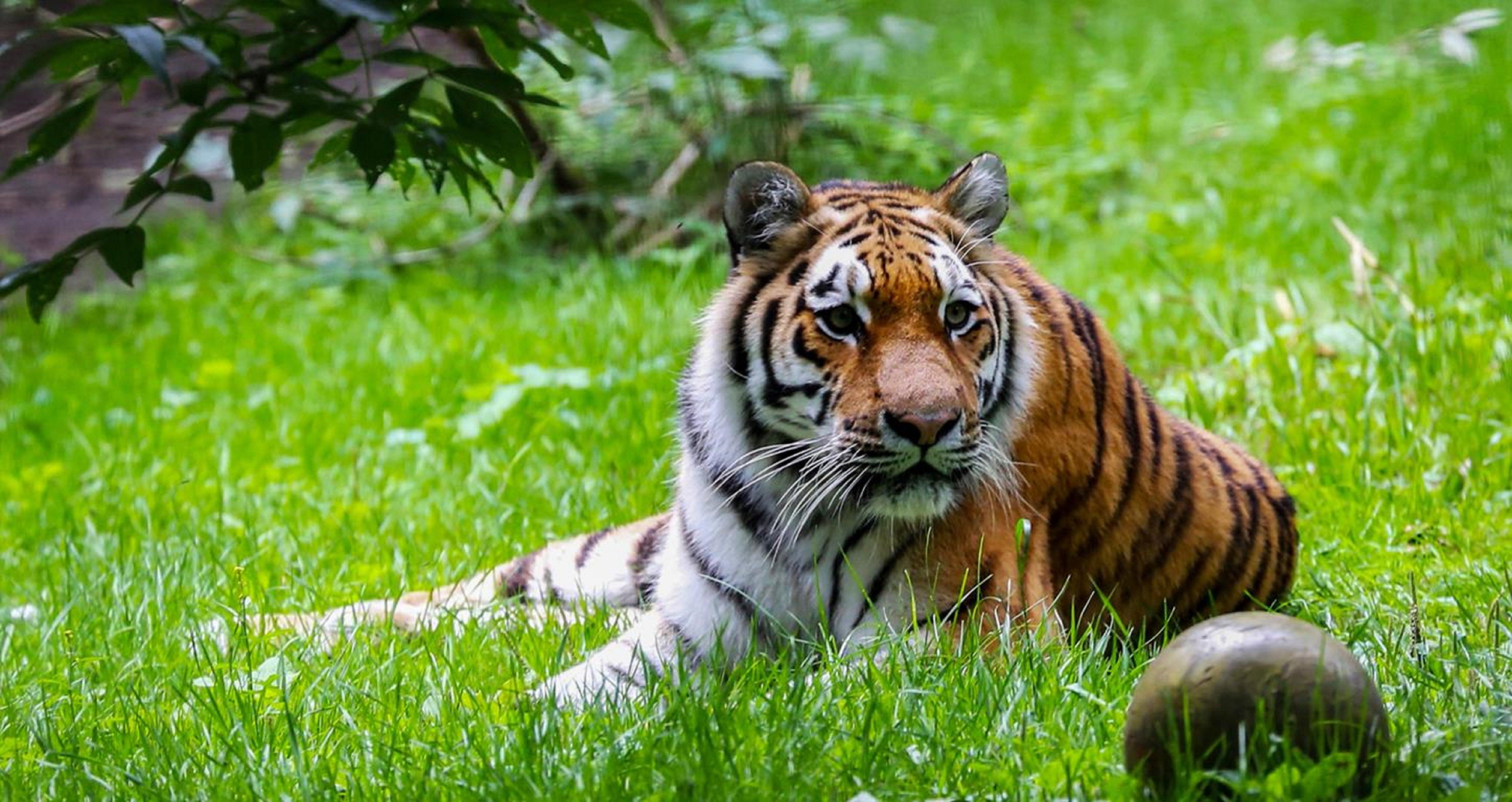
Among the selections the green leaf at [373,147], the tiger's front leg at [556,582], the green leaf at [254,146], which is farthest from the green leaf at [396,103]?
the tiger's front leg at [556,582]

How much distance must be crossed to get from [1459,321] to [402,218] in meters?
5.48

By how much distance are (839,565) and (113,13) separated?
174cm

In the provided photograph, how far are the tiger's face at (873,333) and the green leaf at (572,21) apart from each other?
68cm

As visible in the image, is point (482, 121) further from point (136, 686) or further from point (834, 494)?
point (136, 686)

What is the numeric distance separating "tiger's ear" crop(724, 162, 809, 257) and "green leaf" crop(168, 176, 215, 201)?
3.53ft

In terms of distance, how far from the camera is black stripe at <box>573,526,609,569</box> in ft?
14.0

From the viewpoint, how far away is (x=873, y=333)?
3.09 metres

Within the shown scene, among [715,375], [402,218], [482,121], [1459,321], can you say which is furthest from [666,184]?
[482,121]

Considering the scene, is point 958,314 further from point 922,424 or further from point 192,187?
point 192,187

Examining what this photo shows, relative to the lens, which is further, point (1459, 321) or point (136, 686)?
point (1459, 321)

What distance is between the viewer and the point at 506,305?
7145mm

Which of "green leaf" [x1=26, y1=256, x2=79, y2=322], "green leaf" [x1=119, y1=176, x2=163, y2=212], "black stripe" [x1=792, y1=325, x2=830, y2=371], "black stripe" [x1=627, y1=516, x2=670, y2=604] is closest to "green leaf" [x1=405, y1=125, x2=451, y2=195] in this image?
"green leaf" [x1=119, y1=176, x2=163, y2=212]

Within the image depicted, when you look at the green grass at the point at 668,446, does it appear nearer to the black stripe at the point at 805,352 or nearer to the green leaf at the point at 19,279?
the black stripe at the point at 805,352

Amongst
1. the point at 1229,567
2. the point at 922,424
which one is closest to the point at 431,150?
the point at 922,424
